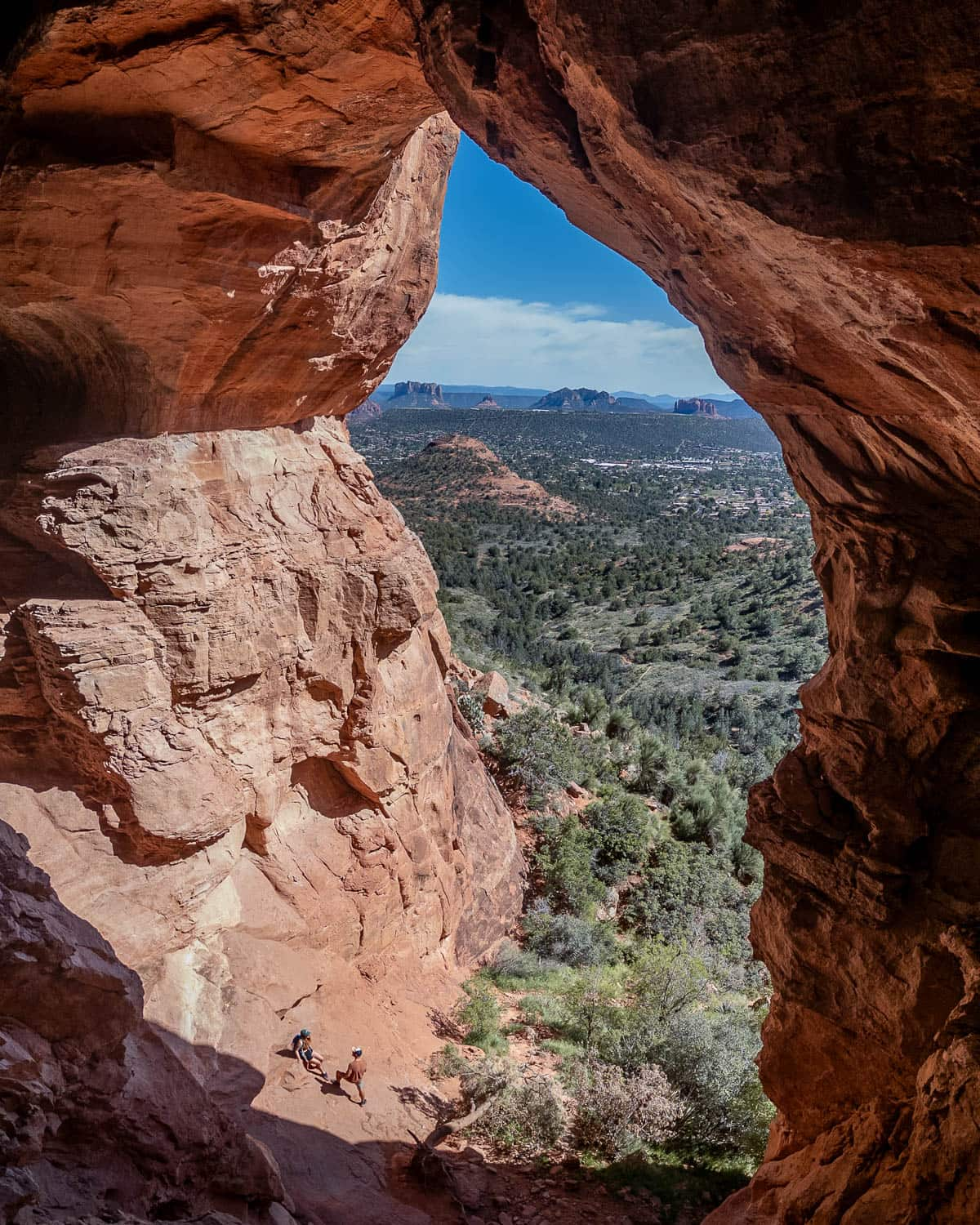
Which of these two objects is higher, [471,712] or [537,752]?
[471,712]

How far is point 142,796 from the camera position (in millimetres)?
8328

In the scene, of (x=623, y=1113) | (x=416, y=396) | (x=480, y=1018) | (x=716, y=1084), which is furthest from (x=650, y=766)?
(x=416, y=396)

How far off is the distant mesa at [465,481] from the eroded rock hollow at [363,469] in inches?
1853

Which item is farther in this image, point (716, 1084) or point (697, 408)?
point (697, 408)

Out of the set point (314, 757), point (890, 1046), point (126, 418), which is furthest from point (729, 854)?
point (126, 418)

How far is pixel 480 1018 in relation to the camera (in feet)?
38.3

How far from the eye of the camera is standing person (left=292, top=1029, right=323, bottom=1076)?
31.3 ft

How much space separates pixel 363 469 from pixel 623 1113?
378 inches

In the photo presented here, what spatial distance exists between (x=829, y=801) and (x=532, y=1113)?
23.3 ft

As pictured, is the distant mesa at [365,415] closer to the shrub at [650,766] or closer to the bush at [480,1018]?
the shrub at [650,766]

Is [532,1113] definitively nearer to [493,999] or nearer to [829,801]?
[493,999]

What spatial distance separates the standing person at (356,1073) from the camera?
373 inches

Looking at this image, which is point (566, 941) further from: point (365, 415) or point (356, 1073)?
point (365, 415)

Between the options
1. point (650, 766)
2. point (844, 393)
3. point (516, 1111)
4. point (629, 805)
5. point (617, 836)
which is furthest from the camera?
point (650, 766)
